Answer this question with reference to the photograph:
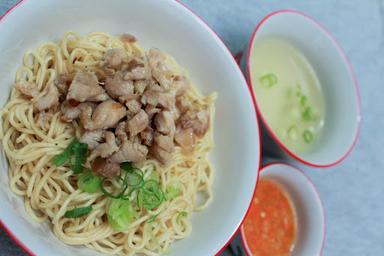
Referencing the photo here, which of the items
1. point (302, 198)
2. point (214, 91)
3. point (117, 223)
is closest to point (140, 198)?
point (117, 223)

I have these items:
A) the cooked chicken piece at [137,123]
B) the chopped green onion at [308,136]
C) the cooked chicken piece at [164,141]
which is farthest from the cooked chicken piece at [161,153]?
the chopped green onion at [308,136]

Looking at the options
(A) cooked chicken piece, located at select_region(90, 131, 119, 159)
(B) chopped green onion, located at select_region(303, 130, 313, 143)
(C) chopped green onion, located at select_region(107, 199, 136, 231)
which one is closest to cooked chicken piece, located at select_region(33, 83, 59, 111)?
(A) cooked chicken piece, located at select_region(90, 131, 119, 159)

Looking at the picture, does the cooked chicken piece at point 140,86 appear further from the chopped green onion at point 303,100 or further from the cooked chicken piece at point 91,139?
the chopped green onion at point 303,100

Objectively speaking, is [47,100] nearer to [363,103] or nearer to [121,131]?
[121,131]

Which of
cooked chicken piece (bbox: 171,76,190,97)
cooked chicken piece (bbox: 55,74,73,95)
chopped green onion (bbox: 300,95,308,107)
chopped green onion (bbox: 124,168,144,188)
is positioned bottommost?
chopped green onion (bbox: 300,95,308,107)

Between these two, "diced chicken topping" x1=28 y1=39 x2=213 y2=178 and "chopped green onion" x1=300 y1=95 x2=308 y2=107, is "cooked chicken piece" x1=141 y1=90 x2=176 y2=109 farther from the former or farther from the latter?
"chopped green onion" x1=300 y1=95 x2=308 y2=107

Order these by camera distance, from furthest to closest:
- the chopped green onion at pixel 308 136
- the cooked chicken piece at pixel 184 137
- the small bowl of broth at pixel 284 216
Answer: the chopped green onion at pixel 308 136 < the small bowl of broth at pixel 284 216 < the cooked chicken piece at pixel 184 137

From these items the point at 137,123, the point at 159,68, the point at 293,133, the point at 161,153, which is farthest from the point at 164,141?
the point at 293,133
